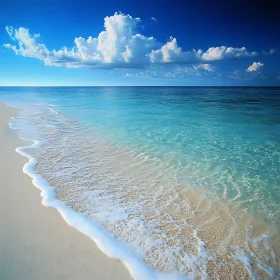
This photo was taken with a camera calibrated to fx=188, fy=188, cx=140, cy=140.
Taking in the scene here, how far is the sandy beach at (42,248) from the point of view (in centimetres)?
286

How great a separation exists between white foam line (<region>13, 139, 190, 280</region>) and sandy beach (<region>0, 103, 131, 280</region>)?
0.10 m

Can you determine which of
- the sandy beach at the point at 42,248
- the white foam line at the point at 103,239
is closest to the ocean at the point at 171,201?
the white foam line at the point at 103,239

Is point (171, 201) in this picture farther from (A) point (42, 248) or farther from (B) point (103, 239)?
(A) point (42, 248)

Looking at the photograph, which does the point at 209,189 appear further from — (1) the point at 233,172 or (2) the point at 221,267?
(2) the point at 221,267

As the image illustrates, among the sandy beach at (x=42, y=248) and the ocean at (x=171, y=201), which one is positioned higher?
the sandy beach at (x=42, y=248)

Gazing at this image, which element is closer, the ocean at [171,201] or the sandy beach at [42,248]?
the sandy beach at [42,248]

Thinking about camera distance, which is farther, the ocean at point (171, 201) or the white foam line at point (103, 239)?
the ocean at point (171, 201)

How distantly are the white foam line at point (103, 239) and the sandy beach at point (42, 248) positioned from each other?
0.10m

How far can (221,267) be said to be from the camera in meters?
3.08

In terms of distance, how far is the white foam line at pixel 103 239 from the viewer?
9.60ft

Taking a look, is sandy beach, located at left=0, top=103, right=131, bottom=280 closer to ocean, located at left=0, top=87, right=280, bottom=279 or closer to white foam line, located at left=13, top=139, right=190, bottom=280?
white foam line, located at left=13, top=139, right=190, bottom=280

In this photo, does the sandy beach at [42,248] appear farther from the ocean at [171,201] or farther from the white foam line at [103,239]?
the ocean at [171,201]

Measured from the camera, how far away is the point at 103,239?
3543mm

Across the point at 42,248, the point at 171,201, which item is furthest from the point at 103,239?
the point at 171,201
